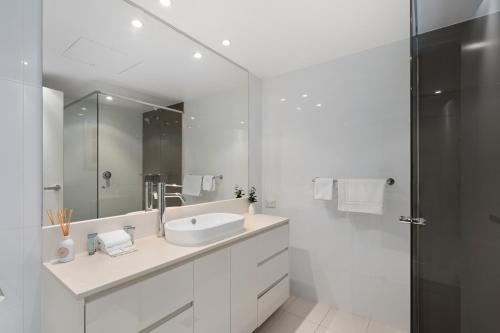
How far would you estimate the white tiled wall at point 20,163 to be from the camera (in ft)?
3.50

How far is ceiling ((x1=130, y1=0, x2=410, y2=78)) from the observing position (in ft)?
4.83

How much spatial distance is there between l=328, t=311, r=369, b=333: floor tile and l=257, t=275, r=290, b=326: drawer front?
1.46 feet

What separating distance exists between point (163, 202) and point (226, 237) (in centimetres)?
51

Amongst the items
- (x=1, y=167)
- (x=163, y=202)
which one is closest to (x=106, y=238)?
(x=163, y=202)

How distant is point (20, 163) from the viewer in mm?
1116

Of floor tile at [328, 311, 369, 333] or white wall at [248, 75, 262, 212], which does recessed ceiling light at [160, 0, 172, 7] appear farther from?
floor tile at [328, 311, 369, 333]

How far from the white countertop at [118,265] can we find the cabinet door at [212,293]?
80mm

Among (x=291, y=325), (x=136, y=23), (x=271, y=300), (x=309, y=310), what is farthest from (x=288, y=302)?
(x=136, y=23)

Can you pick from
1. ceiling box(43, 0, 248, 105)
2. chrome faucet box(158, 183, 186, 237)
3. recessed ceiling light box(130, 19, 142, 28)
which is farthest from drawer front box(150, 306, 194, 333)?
recessed ceiling light box(130, 19, 142, 28)

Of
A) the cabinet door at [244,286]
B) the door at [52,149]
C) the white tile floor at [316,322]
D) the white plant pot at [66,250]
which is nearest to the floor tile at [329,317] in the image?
the white tile floor at [316,322]

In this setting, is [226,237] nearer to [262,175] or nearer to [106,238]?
[106,238]

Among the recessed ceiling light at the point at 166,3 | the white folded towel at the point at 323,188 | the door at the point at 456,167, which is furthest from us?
the white folded towel at the point at 323,188

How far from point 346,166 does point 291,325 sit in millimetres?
1447

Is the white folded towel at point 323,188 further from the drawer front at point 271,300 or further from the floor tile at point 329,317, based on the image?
the floor tile at point 329,317
